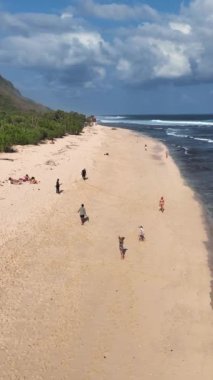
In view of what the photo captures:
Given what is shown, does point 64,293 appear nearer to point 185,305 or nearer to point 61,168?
point 185,305

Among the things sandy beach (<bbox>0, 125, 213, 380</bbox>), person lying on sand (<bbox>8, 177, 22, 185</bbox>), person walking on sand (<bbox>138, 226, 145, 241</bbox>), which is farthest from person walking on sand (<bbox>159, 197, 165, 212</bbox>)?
person lying on sand (<bbox>8, 177, 22, 185</bbox>)

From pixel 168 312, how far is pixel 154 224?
40.9ft

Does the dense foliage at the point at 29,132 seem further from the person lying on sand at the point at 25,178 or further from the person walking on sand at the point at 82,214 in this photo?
the person walking on sand at the point at 82,214

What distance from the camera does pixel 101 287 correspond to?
19.8m

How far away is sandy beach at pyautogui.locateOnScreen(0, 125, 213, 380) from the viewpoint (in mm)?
14477

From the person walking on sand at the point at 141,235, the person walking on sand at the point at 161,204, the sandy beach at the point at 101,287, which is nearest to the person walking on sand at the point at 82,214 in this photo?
the sandy beach at the point at 101,287

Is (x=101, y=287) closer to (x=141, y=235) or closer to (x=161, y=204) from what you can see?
(x=141, y=235)

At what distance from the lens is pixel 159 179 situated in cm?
4656

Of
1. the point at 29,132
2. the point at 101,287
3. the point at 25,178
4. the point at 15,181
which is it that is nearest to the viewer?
the point at 101,287

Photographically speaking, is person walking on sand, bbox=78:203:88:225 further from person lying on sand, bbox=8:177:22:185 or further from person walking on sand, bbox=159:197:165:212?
person lying on sand, bbox=8:177:22:185

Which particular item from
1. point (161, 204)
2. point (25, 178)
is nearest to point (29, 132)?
point (25, 178)

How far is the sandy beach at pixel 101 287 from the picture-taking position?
14.5 metres

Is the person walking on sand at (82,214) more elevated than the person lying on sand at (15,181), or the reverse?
the person walking on sand at (82,214)

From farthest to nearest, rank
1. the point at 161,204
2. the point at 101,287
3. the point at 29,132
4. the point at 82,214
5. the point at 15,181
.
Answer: the point at 29,132 < the point at 15,181 < the point at 161,204 < the point at 82,214 < the point at 101,287
